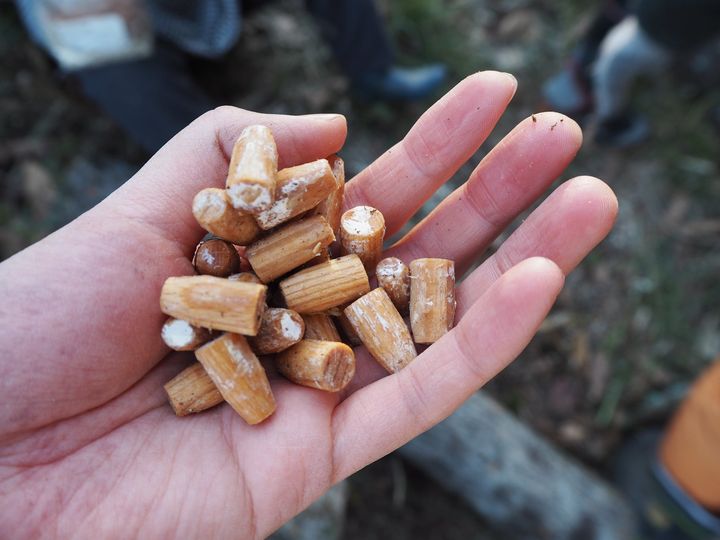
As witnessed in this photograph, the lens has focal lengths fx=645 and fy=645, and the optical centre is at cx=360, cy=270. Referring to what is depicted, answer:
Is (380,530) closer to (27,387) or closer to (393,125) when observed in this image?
(27,387)

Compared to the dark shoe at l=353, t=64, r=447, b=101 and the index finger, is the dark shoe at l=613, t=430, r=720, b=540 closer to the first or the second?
the index finger

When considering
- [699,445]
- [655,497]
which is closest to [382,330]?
[699,445]

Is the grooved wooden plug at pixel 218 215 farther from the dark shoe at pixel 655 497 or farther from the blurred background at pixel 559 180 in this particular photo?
the dark shoe at pixel 655 497

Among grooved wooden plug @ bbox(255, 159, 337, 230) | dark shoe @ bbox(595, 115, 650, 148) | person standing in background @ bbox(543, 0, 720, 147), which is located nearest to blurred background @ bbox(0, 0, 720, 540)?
dark shoe @ bbox(595, 115, 650, 148)

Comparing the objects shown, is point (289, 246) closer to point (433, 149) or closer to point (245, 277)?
point (245, 277)

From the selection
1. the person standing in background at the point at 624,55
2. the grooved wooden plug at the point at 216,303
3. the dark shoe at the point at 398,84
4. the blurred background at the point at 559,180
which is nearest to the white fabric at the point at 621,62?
the person standing in background at the point at 624,55
